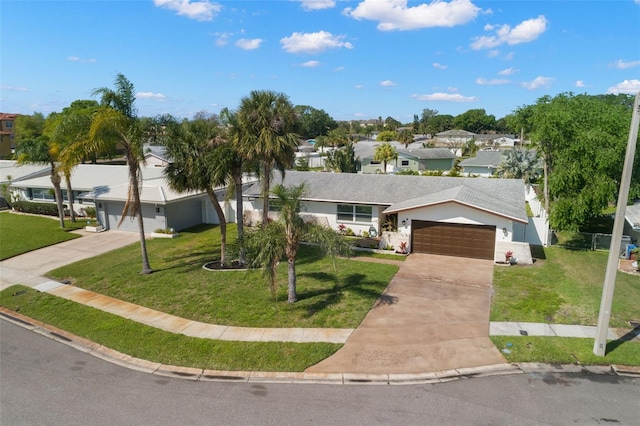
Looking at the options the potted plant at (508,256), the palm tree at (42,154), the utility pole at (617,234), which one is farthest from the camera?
the palm tree at (42,154)

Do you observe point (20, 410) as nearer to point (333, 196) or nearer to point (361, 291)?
point (361, 291)

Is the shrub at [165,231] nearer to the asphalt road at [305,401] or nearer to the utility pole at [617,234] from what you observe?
the asphalt road at [305,401]

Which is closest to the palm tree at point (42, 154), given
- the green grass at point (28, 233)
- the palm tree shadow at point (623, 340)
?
the green grass at point (28, 233)

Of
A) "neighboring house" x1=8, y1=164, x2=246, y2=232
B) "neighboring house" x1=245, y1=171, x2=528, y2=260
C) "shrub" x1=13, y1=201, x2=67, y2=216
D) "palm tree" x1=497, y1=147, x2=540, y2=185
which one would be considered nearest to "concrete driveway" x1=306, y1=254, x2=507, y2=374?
"neighboring house" x1=245, y1=171, x2=528, y2=260

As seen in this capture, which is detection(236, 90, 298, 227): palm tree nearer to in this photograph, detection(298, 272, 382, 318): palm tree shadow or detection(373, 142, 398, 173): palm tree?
detection(298, 272, 382, 318): palm tree shadow

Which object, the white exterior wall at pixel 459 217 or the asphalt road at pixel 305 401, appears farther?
the white exterior wall at pixel 459 217

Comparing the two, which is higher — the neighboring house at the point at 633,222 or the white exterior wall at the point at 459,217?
the white exterior wall at the point at 459,217
